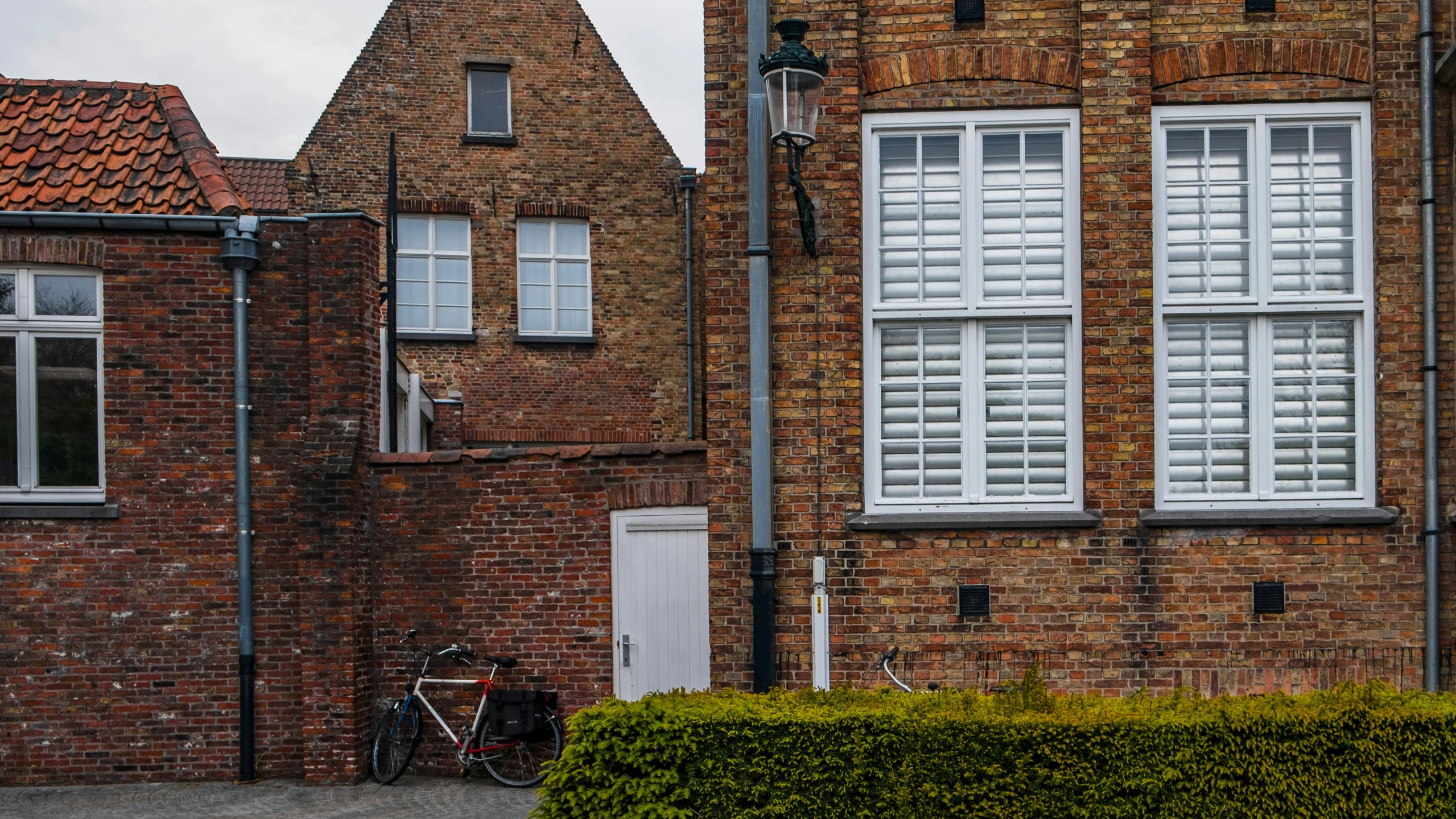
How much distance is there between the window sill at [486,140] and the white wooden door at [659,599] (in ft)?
37.9

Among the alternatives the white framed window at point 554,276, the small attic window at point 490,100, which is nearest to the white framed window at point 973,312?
the white framed window at point 554,276

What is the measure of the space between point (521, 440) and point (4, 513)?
10.1 meters

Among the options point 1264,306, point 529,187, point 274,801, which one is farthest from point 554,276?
point 1264,306

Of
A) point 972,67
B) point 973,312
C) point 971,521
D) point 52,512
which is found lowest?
point 52,512

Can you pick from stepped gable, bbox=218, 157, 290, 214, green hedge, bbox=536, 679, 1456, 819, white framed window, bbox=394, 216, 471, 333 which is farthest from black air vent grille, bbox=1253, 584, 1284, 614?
stepped gable, bbox=218, 157, 290, 214

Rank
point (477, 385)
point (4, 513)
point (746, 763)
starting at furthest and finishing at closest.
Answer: point (477, 385), point (4, 513), point (746, 763)

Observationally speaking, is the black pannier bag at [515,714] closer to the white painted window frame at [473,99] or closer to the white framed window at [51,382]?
the white framed window at [51,382]

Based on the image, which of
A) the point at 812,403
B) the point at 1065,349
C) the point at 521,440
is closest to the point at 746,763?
the point at 812,403

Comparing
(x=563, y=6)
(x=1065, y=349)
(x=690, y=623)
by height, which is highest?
(x=563, y=6)

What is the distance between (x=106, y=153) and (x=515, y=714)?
5971 millimetres

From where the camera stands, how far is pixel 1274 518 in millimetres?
7719

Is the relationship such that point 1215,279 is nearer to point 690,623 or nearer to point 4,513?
point 690,623

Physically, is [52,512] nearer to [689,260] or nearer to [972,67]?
[972,67]

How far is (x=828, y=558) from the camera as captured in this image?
7887 millimetres
